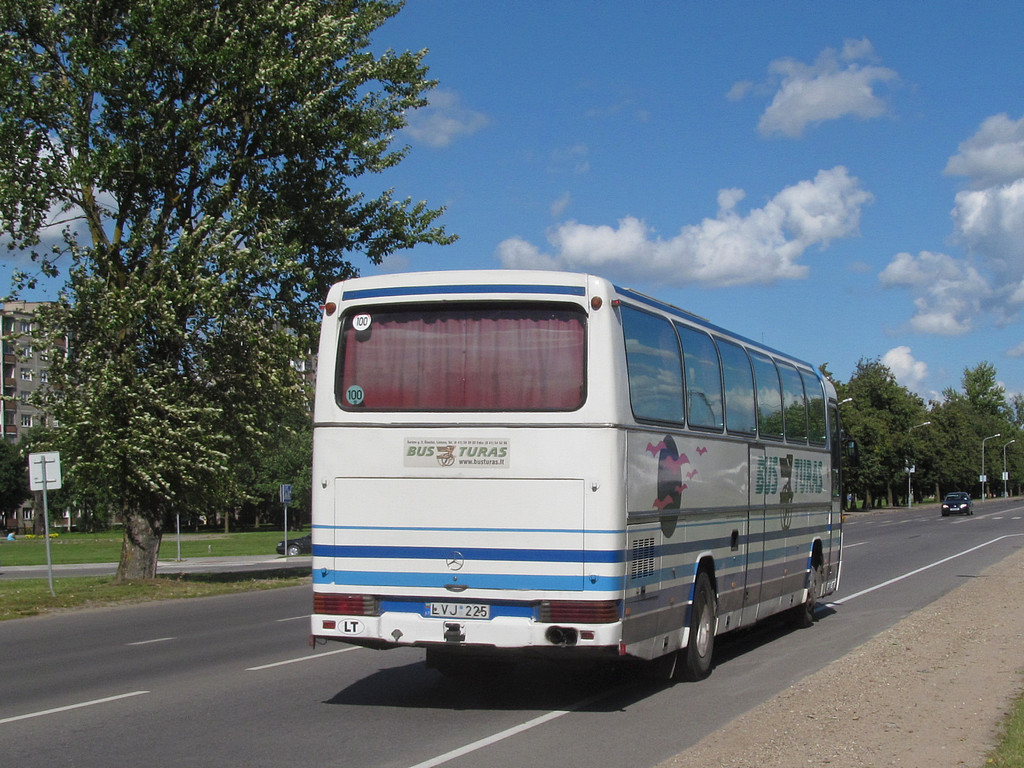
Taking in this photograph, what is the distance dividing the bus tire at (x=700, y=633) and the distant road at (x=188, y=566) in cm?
2888

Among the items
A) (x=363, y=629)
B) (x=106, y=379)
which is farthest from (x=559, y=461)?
(x=106, y=379)

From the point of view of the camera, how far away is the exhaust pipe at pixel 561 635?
29.6ft

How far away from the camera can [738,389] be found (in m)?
12.7

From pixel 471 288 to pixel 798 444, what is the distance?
705 cm

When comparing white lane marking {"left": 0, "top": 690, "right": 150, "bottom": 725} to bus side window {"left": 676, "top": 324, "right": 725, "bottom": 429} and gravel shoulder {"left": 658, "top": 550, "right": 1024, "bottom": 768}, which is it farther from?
bus side window {"left": 676, "top": 324, "right": 725, "bottom": 429}

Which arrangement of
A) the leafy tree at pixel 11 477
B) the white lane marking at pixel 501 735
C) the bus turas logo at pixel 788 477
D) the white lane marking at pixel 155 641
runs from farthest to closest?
the leafy tree at pixel 11 477 < the white lane marking at pixel 155 641 < the bus turas logo at pixel 788 477 < the white lane marking at pixel 501 735

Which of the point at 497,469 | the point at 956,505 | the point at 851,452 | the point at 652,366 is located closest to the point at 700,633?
the point at 652,366

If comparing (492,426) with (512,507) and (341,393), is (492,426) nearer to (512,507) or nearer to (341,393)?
(512,507)

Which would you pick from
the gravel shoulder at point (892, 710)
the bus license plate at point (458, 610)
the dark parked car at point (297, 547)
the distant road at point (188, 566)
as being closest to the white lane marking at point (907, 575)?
the gravel shoulder at point (892, 710)

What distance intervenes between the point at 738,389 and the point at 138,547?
1677 centimetres

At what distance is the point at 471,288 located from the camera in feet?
31.7

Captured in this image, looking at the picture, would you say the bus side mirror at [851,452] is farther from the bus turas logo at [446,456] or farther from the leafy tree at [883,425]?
the leafy tree at [883,425]

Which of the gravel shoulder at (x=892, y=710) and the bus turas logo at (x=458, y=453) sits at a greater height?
the bus turas logo at (x=458, y=453)

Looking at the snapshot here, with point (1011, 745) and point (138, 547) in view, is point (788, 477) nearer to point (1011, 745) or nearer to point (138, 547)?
point (1011, 745)
